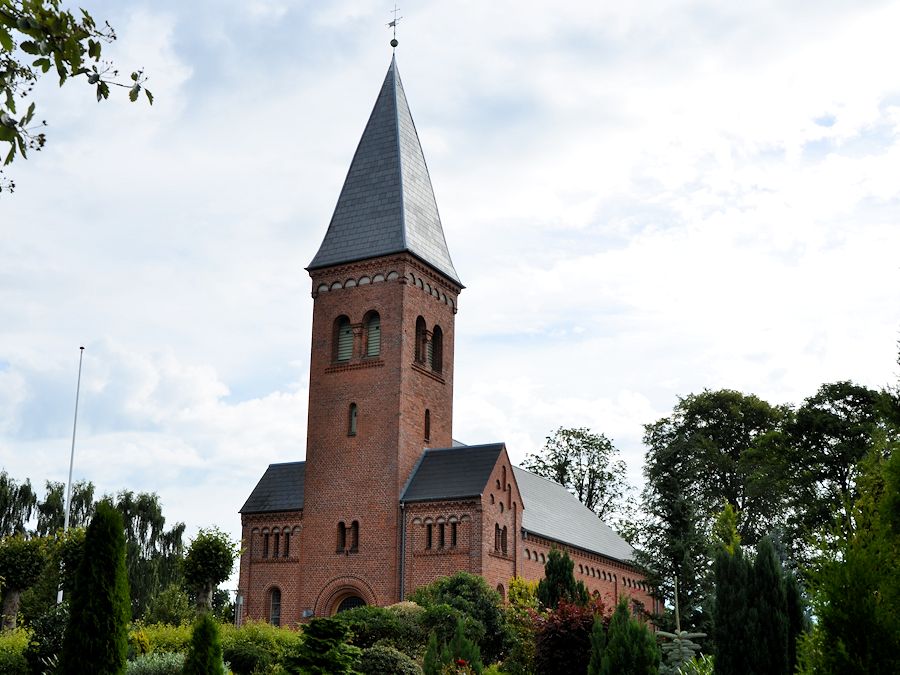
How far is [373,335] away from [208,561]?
11.1 meters

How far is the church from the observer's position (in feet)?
117

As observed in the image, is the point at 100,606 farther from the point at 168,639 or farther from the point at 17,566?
the point at 17,566

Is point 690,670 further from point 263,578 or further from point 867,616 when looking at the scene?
point 263,578

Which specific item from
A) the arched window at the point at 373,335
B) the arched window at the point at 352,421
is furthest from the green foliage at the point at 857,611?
the arched window at the point at 373,335

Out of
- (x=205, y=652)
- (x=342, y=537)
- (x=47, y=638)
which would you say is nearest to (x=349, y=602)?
(x=342, y=537)

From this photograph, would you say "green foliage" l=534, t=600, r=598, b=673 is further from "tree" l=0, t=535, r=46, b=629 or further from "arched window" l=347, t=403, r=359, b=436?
"arched window" l=347, t=403, r=359, b=436

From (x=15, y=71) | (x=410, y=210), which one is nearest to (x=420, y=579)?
(x=410, y=210)

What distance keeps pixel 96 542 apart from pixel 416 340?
22.3 m

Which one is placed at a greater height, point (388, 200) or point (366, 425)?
point (388, 200)

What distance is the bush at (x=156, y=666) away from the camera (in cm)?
2170

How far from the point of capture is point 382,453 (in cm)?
3675

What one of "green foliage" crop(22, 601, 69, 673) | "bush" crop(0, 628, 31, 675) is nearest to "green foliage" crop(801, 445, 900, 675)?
"green foliage" crop(22, 601, 69, 673)

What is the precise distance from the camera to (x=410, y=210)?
131ft

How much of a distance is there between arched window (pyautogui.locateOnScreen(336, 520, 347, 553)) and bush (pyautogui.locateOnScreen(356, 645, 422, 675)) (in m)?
15.4
